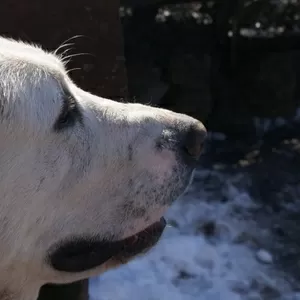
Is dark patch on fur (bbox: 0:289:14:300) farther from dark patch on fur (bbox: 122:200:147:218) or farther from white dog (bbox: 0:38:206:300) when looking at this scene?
dark patch on fur (bbox: 122:200:147:218)

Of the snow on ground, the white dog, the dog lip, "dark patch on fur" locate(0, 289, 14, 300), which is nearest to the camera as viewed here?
the white dog

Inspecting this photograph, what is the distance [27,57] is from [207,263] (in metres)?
2.50

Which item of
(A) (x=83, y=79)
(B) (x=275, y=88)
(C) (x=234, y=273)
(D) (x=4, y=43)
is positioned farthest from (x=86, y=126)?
(B) (x=275, y=88)

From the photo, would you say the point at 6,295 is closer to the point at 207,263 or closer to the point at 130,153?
the point at 130,153

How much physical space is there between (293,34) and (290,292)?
10.8ft

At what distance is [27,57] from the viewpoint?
2334 mm

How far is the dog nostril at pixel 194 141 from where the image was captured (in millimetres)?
2436

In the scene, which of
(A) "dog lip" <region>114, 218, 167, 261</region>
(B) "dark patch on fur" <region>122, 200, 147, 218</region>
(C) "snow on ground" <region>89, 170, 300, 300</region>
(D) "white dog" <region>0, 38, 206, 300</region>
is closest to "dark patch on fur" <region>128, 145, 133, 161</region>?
(D) "white dog" <region>0, 38, 206, 300</region>

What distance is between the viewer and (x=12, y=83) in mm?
2217

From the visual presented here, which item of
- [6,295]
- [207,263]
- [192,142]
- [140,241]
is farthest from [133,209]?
[207,263]

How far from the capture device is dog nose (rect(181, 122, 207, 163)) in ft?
7.98

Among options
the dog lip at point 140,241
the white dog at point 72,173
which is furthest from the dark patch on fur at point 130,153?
the dog lip at point 140,241

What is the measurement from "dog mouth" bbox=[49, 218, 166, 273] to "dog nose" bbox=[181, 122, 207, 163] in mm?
249

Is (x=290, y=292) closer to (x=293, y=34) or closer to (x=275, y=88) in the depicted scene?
(x=275, y=88)
